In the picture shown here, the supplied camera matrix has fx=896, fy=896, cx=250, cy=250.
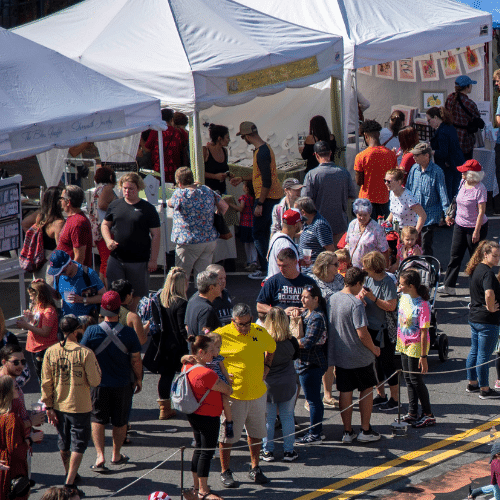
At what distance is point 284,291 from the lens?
8344 millimetres

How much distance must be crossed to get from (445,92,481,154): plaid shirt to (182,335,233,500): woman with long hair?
32.9 ft

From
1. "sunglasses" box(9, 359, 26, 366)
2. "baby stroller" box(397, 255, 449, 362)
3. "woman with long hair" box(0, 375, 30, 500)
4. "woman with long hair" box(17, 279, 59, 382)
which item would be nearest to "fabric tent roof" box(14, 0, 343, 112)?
"baby stroller" box(397, 255, 449, 362)

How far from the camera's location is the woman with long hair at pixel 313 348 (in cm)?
797

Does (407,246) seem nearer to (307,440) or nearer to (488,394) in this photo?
(488,394)

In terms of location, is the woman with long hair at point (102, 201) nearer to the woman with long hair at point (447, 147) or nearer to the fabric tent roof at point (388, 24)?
the fabric tent roof at point (388, 24)

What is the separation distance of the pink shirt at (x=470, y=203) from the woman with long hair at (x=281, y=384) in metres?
4.91

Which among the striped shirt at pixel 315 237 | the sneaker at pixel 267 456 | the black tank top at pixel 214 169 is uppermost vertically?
the black tank top at pixel 214 169

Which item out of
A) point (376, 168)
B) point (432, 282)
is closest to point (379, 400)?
point (432, 282)

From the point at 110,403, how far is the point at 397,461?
254 cm

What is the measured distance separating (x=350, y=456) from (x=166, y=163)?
6.99m

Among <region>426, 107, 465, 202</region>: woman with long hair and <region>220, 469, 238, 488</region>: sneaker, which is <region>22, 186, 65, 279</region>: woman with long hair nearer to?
<region>220, 469, 238, 488</region>: sneaker

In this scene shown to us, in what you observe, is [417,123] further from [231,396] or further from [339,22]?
[231,396]

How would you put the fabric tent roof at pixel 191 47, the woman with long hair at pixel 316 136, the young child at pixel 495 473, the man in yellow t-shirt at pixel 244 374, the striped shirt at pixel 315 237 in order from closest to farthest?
the young child at pixel 495 473, the man in yellow t-shirt at pixel 244 374, the striped shirt at pixel 315 237, the fabric tent roof at pixel 191 47, the woman with long hair at pixel 316 136

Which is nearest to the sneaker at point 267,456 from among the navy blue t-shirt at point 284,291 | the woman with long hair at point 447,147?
the navy blue t-shirt at point 284,291
